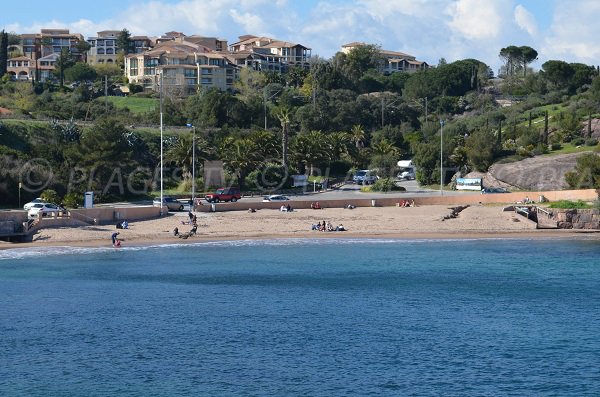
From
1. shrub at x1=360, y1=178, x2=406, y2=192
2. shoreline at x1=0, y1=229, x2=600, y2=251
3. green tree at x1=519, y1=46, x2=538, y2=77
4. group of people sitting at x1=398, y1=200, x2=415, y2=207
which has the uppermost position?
green tree at x1=519, y1=46, x2=538, y2=77

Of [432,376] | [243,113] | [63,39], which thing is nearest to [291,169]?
[243,113]

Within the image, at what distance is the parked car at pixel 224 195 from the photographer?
241 ft

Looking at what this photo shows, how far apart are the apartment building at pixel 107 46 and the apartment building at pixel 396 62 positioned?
121ft

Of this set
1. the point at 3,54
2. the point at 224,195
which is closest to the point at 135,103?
the point at 3,54

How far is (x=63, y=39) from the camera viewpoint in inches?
6796

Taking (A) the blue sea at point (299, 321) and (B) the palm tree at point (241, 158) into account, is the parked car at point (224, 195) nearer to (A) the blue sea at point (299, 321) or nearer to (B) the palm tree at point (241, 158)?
(B) the palm tree at point (241, 158)

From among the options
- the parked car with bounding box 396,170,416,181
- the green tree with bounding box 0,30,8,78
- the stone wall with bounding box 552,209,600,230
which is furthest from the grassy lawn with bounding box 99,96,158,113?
the stone wall with bounding box 552,209,600,230

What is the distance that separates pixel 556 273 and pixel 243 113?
61.3 metres

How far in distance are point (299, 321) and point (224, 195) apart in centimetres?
3281

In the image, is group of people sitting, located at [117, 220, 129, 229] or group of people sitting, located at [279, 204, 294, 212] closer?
group of people sitting, located at [117, 220, 129, 229]

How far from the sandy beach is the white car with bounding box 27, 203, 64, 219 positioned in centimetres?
177

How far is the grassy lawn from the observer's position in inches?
4739

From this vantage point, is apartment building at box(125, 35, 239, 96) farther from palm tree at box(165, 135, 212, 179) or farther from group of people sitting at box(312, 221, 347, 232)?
group of people sitting at box(312, 221, 347, 232)

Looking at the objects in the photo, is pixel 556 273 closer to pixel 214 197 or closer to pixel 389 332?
pixel 389 332
